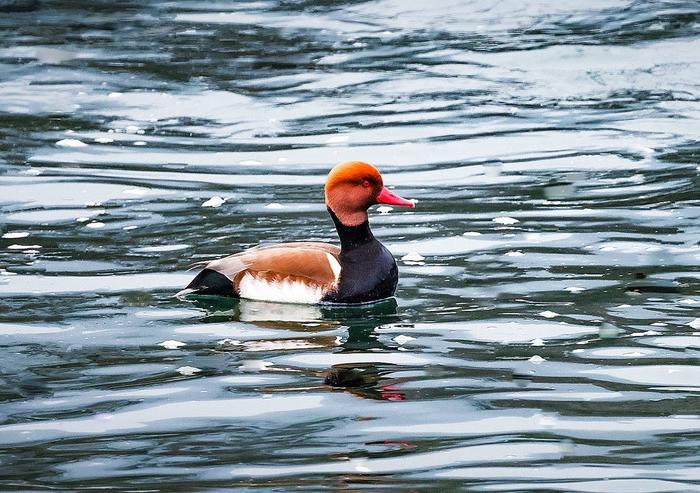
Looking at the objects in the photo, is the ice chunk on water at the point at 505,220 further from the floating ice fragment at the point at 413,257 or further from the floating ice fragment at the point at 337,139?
the floating ice fragment at the point at 337,139

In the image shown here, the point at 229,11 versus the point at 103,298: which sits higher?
the point at 229,11

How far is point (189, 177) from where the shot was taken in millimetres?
13469

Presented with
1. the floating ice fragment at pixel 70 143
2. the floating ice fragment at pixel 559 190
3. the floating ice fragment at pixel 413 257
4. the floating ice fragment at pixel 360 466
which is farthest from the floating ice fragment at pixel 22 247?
the floating ice fragment at pixel 360 466

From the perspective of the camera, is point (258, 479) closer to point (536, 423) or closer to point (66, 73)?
point (536, 423)

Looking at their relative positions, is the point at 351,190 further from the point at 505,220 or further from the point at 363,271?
the point at 505,220

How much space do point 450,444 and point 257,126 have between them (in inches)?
371

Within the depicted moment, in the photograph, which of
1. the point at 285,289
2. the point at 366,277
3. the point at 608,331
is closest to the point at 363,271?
the point at 366,277

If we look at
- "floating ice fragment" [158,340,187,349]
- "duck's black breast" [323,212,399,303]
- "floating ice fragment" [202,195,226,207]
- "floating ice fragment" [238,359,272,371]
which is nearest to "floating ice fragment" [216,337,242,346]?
"floating ice fragment" [158,340,187,349]

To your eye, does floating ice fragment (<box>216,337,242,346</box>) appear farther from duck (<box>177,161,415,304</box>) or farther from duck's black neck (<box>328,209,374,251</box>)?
duck's black neck (<box>328,209,374,251</box>)

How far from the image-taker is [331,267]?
9.52 meters

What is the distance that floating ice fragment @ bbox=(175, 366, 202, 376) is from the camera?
794 centimetres

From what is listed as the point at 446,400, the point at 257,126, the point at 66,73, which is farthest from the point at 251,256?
the point at 66,73

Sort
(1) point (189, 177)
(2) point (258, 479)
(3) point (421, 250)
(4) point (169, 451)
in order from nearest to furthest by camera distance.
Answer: (2) point (258, 479)
(4) point (169, 451)
(3) point (421, 250)
(1) point (189, 177)

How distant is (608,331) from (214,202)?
476 centimetres
